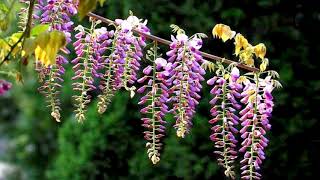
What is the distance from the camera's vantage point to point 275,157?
10.6 feet

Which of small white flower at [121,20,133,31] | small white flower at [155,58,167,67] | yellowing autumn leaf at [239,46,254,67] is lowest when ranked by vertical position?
small white flower at [155,58,167,67]

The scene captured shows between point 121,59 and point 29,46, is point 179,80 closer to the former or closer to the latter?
point 121,59

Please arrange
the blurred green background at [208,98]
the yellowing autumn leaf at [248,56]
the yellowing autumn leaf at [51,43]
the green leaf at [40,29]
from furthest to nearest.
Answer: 1. the blurred green background at [208,98]
2. the yellowing autumn leaf at [248,56]
3. the green leaf at [40,29]
4. the yellowing autumn leaf at [51,43]

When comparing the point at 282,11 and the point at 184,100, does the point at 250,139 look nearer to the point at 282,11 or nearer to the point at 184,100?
the point at 184,100

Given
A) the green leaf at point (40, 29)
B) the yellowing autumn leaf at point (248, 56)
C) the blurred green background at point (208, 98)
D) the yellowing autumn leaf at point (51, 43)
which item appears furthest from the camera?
the blurred green background at point (208, 98)

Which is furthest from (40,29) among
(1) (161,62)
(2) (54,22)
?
(1) (161,62)

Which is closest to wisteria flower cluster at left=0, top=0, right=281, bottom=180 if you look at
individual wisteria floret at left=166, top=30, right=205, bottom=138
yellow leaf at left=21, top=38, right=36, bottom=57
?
individual wisteria floret at left=166, top=30, right=205, bottom=138

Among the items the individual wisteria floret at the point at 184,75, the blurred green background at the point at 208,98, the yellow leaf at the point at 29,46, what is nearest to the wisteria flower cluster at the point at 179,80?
the individual wisteria floret at the point at 184,75

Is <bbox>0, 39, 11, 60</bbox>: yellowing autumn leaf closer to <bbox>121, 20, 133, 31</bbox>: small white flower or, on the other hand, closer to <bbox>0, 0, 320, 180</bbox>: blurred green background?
<bbox>121, 20, 133, 31</bbox>: small white flower

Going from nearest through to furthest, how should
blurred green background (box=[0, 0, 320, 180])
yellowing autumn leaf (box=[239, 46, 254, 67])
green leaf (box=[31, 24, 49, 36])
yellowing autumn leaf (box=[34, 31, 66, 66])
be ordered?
yellowing autumn leaf (box=[34, 31, 66, 66])
green leaf (box=[31, 24, 49, 36])
yellowing autumn leaf (box=[239, 46, 254, 67])
blurred green background (box=[0, 0, 320, 180])

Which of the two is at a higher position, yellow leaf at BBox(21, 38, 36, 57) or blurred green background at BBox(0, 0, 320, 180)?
blurred green background at BBox(0, 0, 320, 180)

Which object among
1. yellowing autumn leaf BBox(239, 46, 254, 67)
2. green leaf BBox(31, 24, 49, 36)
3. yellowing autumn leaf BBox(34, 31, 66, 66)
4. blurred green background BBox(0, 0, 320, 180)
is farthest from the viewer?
blurred green background BBox(0, 0, 320, 180)

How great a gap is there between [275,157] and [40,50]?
176 cm

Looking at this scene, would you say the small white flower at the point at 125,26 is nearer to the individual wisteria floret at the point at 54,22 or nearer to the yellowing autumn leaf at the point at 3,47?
the individual wisteria floret at the point at 54,22
